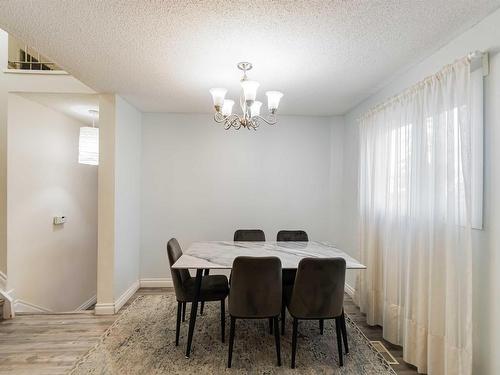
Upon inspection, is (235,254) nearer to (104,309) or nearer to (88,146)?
(104,309)

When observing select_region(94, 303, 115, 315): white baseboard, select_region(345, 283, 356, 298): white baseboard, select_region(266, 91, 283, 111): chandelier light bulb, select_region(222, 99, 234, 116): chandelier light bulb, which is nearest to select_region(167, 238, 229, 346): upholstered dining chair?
select_region(94, 303, 115, 315): white baseboard

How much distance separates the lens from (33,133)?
3.39m

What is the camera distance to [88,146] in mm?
3236

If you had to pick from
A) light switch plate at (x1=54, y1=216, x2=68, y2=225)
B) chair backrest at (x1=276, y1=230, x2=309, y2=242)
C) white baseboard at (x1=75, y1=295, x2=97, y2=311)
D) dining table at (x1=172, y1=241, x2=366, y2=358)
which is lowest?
white baseboard at (x1=75, y1=295, x2=97, y2=311)

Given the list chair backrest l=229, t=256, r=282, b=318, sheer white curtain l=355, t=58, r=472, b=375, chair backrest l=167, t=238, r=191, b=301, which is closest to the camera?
sheer white curtain l=355, t=58, r=472, b=375

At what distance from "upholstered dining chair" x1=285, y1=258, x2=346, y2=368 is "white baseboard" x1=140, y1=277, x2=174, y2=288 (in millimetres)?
2380

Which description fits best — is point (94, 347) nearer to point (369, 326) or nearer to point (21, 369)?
point (21, 369)

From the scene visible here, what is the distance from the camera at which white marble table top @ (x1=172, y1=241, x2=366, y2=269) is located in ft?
7.45

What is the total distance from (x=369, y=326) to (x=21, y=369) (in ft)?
10.1

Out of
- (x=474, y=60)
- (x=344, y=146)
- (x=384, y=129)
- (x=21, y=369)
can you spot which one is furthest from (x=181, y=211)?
(x=474, y=60)

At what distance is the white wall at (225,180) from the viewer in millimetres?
4016

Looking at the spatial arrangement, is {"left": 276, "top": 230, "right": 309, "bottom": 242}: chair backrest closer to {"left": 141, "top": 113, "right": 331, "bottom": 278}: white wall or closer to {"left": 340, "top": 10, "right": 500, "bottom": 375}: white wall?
{"left": 141, "top": 113, "right": 331, "bottom": 278}: white wall

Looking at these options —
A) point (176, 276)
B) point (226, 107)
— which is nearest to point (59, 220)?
point (176, 276)

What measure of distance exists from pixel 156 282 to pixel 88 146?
2056 mm
